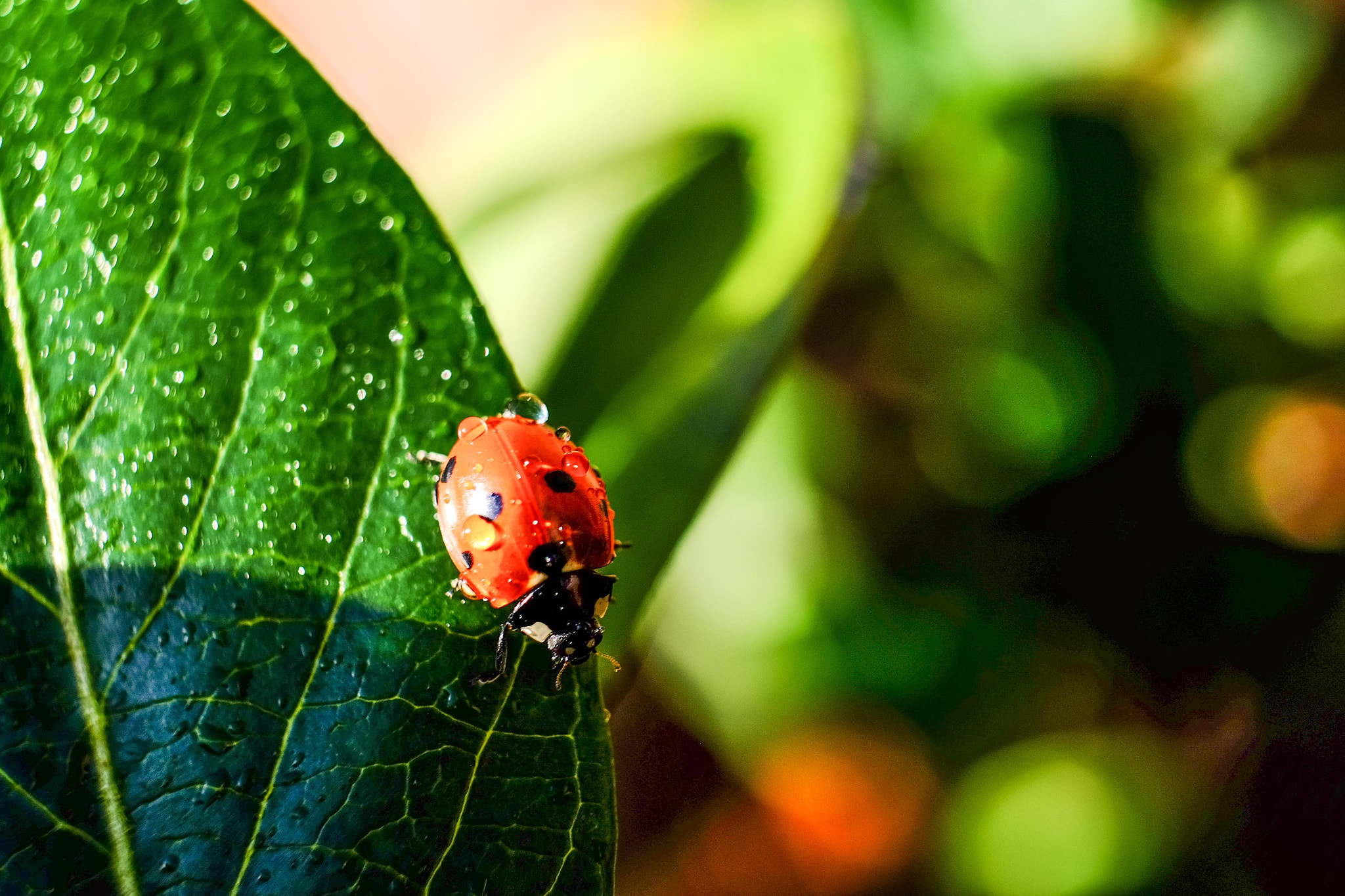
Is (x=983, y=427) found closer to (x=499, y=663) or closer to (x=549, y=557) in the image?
(x=549, y=557)

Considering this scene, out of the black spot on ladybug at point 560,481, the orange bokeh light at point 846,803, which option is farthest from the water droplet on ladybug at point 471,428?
the orange bokeh light at point 846,803

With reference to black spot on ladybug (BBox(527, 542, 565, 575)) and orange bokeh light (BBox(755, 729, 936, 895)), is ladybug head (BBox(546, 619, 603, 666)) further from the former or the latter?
orange bokeh light (BBox(755, 729, 936, 895))

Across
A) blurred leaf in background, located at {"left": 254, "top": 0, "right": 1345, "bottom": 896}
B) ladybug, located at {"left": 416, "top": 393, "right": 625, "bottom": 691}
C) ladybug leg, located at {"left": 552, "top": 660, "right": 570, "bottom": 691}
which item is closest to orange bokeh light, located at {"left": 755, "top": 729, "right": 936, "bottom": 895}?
blurred leaf in background, located at {"left": 254, "top": 0, "right": 1345, "bottom": 896}

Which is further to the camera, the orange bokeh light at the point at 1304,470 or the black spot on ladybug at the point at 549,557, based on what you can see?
the orange bokeh light at the point at 1304,470

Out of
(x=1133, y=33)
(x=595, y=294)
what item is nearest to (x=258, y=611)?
(x=595, y=294)

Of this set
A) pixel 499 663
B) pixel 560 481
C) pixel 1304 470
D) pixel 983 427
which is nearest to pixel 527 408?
pixel 560 481

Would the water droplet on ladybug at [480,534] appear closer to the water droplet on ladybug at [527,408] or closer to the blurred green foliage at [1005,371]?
the water droplet on ladybug at [527,408]
